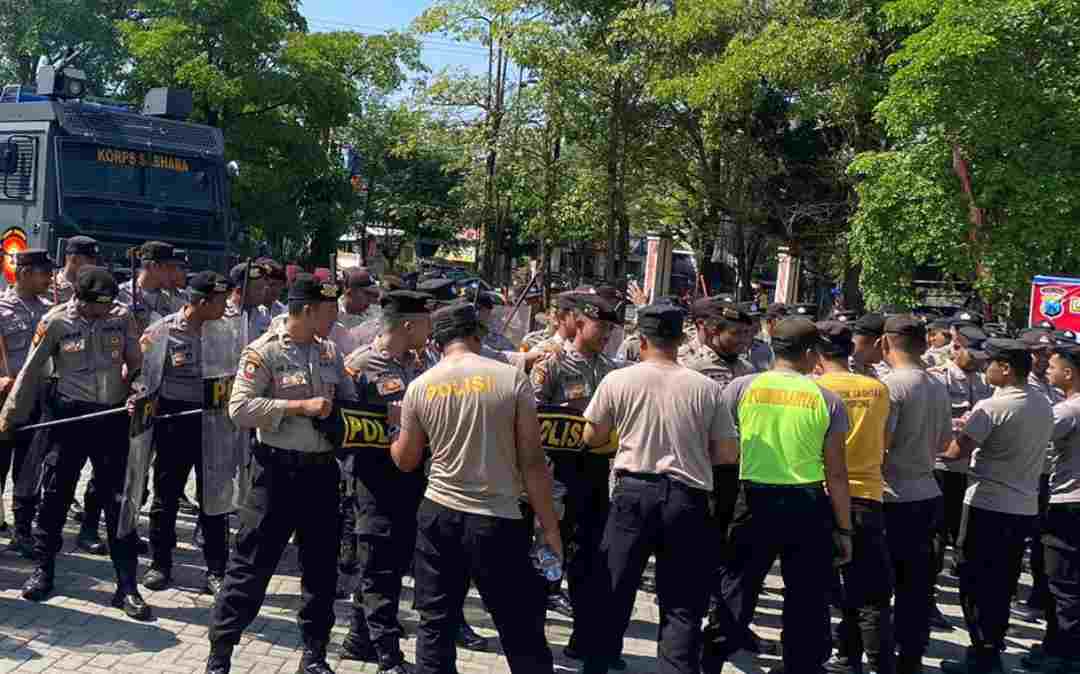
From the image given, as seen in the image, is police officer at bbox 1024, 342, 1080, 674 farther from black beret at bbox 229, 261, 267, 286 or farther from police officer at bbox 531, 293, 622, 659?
black beret at bbox 229, 261, 267, 286

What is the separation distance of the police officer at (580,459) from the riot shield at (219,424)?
175 cm

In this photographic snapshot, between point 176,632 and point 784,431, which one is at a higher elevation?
point 784,431

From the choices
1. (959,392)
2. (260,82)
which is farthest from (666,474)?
(260,82)

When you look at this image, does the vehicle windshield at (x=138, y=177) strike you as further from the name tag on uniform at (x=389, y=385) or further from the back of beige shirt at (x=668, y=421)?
the back of beige shirt at (x=668, y=421)

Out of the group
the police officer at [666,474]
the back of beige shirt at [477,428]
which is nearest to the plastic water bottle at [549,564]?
the back of beige shirt at [477,428]

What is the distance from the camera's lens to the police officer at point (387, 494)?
529cm

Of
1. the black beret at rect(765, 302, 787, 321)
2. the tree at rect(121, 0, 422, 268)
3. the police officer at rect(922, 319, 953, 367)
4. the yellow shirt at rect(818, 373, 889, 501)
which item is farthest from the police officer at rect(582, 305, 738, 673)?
the tree at rect(121, 0, 422, 268)

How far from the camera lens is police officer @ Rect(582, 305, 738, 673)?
4.86 metres

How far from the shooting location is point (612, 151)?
23203 mm

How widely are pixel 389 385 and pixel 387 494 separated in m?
0.56

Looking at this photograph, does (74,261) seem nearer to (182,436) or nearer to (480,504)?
(182,436)

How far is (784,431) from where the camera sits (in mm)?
5137

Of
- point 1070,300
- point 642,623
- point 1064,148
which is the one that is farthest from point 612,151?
point 642,623

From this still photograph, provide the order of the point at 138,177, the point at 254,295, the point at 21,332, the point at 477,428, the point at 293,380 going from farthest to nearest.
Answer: the point at 138,177
the point at 254,295
the point at 21,332
the point at 293,380
the point at 477,428
